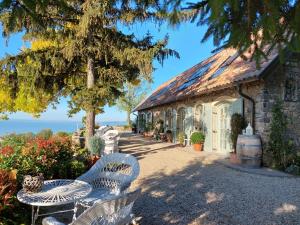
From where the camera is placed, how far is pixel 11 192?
144 inches

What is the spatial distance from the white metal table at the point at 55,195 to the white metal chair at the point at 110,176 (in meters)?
0.57

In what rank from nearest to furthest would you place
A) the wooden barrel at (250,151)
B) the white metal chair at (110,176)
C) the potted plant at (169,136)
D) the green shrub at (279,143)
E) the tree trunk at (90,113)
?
the white metal chair at (110,176) < the green shrub at (279,143) < the wooden barrel at (250,151) < the tree trunk at (90,113) < the potted plant at (169,136)

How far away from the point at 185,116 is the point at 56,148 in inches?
429

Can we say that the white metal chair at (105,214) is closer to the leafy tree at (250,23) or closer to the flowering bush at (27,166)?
the flowering bush at (27,166)

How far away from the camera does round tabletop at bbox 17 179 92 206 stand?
339 centimetres

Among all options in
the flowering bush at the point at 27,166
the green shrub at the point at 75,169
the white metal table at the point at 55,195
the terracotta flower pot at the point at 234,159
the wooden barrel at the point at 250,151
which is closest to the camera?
the white metal table at the point at 55,195

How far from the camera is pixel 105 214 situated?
253 cm

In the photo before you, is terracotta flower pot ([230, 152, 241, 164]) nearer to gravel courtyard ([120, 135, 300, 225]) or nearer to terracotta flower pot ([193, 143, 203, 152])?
gravel courtyard ([120, 135, 300, 225])

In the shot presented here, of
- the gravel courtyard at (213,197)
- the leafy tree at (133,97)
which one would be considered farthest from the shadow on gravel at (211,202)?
the leafy tree at (133,97)

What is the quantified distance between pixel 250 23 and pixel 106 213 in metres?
2.08

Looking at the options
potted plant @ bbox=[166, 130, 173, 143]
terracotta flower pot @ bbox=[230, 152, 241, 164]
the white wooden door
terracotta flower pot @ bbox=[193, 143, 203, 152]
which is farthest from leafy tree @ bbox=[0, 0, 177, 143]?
potted plant @ bbox=[166, 130, 173, 143]

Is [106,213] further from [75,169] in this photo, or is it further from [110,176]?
[75,169]

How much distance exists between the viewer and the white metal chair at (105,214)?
7.39 ft

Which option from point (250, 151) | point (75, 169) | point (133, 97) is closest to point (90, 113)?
point (75, 169)
